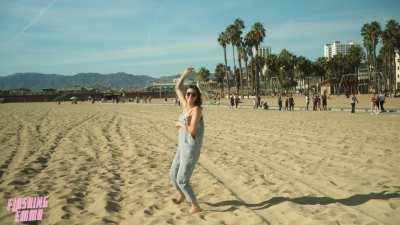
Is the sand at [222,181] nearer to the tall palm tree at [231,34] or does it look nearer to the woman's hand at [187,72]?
the woman's hand at [187,72]

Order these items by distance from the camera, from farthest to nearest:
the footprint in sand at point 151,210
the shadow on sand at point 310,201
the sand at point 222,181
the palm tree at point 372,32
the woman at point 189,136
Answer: the palm tree at point 372,32 → the shadow on sand at point 310,201 → the footprint in sand at point 151,210 → the sand at point 222,181 → the woman at point 189,136

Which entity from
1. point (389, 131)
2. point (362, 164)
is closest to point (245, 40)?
point (389, 131)

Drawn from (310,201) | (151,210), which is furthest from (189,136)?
(310,201)

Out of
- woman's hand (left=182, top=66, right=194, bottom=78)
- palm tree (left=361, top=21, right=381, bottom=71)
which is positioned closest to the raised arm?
woman's hand (left=182, top=66, right=194, bottom=78)

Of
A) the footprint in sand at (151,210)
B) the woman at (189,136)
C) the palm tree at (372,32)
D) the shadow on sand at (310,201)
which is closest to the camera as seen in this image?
the woman at (189,136)

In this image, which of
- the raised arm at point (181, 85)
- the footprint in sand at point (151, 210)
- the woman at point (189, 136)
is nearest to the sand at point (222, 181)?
the footprint in sand at point (151, 210)

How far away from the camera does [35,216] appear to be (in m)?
5.38

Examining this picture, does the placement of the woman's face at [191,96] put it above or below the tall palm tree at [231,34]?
below

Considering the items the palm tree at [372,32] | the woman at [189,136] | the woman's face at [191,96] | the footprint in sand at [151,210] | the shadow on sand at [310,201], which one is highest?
the palm tree at [372,32]

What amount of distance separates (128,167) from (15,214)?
3.51 meters

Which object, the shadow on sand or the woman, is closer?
the woman

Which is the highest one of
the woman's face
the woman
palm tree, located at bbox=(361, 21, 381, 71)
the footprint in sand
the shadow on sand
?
palm tree, located at bbox=(361, 21, 381, 71)

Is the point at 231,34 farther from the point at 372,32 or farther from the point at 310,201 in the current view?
the point at 310,201

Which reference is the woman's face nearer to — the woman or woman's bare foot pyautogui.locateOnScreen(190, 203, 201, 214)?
the woman
